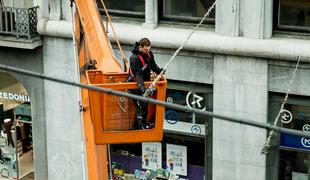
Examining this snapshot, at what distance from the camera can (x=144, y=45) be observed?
1148 cm

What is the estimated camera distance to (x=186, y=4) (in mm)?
21281

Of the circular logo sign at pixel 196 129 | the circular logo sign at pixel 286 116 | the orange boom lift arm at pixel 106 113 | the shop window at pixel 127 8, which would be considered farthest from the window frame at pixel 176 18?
the orange boom lift arm at pixel 106 113

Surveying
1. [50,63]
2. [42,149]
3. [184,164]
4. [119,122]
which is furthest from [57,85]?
[119,122]

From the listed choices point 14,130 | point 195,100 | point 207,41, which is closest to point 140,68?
point 207,41

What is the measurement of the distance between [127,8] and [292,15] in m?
5.21

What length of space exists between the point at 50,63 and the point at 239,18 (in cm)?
662

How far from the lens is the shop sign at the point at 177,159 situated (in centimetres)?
2223

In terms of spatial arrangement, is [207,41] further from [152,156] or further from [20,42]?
[20,42]

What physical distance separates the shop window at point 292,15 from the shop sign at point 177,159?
16.3 feet

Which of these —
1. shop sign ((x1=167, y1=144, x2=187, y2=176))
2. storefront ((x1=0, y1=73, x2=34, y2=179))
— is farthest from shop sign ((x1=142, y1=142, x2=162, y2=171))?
storefront ((x1=0, y1=73, x2=34, y2=179))

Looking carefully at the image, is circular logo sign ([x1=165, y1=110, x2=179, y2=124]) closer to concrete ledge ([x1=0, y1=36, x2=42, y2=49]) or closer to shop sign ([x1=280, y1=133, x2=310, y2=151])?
shop sign ([x1=280, y1=133, x2=310, y2=151])

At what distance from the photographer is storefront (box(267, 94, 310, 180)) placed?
20.0 meters

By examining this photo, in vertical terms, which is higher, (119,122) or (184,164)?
(119,122)

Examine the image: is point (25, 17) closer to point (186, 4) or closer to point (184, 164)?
point (186, 4)
